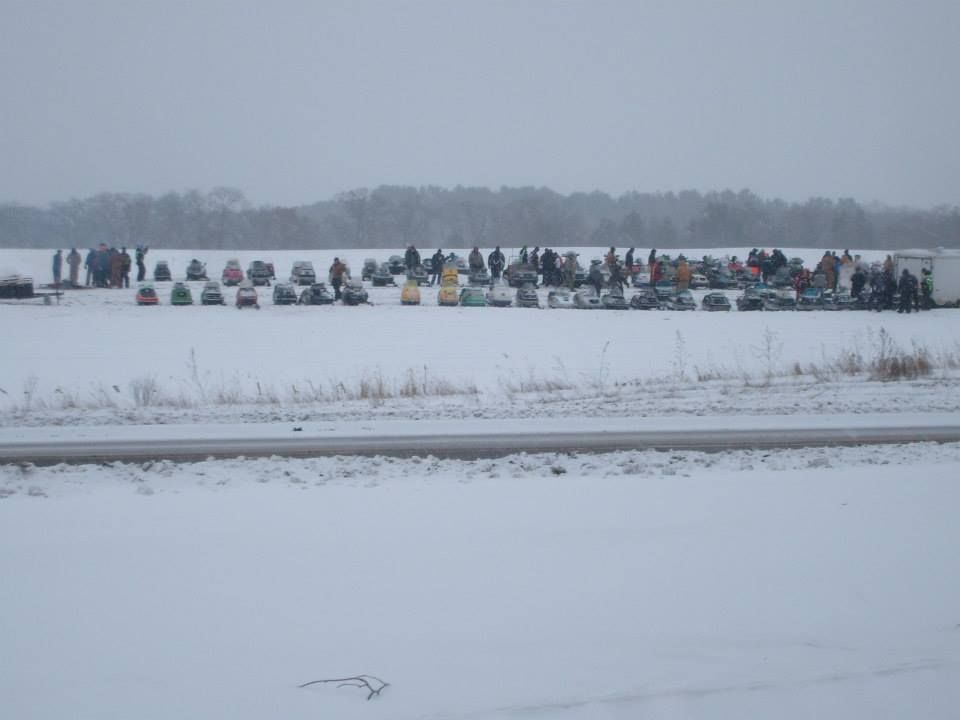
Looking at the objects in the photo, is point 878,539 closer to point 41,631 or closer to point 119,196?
point 41,631

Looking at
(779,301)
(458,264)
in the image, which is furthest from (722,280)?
(458,264)

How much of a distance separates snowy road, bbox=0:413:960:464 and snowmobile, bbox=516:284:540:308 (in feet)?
85.5

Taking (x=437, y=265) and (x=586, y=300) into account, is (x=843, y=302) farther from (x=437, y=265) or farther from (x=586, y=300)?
(x=437, y=265)

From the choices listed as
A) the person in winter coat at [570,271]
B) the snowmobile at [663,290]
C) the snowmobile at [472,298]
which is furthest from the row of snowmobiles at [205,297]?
the snowmobile at [663,290]

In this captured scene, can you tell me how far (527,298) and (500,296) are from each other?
1310 millimetres

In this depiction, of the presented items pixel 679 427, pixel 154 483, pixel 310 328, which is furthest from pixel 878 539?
pixel 310 328

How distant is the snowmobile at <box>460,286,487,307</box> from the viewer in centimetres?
3997

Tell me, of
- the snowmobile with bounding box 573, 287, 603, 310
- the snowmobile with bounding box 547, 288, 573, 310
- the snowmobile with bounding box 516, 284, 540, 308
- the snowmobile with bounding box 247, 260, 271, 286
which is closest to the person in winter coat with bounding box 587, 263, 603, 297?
the snowmobile with bounding box 573, 287, 603, 310

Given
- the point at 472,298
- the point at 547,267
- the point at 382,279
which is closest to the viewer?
the point at 472,298

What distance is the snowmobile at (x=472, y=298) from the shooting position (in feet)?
131

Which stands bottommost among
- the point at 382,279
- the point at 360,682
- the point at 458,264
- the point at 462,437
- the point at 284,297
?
the point at 360,682

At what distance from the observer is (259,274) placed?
50000 mm

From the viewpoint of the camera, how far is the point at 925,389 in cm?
1806

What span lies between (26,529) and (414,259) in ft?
132
